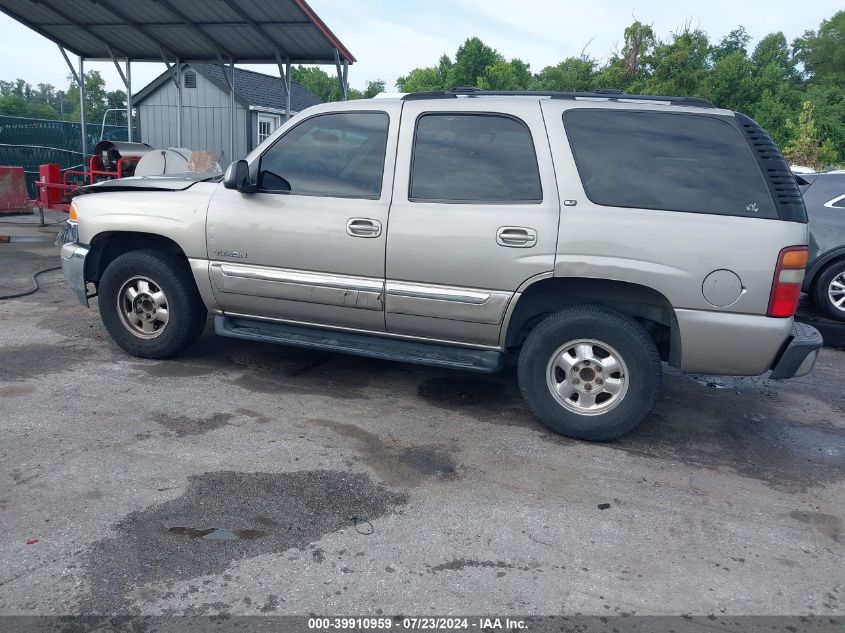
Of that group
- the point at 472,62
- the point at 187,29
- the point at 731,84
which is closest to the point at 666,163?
the point at 187,29

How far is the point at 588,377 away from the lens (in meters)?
4.36

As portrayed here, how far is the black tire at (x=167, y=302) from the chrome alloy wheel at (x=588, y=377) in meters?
2.76

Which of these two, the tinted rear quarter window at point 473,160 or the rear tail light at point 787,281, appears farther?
the tinted rear quarter window at point 473,160

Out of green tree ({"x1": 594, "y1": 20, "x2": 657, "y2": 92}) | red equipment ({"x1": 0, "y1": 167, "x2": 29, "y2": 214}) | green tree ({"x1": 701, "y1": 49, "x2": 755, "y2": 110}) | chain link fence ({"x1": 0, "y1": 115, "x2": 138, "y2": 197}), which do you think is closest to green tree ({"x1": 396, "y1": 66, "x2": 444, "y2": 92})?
green tree ({"x1": 701, "y1": 49, "x2": 755, "y2": 110})

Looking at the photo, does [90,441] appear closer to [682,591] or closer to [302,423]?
[302,423]

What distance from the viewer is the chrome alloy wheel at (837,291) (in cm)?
805

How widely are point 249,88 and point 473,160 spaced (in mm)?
25475

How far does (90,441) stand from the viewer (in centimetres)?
402

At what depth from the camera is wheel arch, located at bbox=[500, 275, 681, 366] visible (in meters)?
4.29

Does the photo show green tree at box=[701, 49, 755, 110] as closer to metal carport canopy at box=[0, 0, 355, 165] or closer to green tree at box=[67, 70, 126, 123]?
metal carport canopy at box=[0, 0, 355, 165]

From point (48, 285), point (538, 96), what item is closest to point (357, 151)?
point (538, 96)

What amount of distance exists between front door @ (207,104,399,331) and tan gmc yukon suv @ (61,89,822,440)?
0.01m

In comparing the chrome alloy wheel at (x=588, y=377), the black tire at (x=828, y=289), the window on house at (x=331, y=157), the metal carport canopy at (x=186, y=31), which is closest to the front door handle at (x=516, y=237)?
the chrome alloy wheel at (x=588, y=377)

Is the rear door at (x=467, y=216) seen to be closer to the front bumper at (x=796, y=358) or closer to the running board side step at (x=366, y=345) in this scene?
the running board side step at (x=366, y=345)
